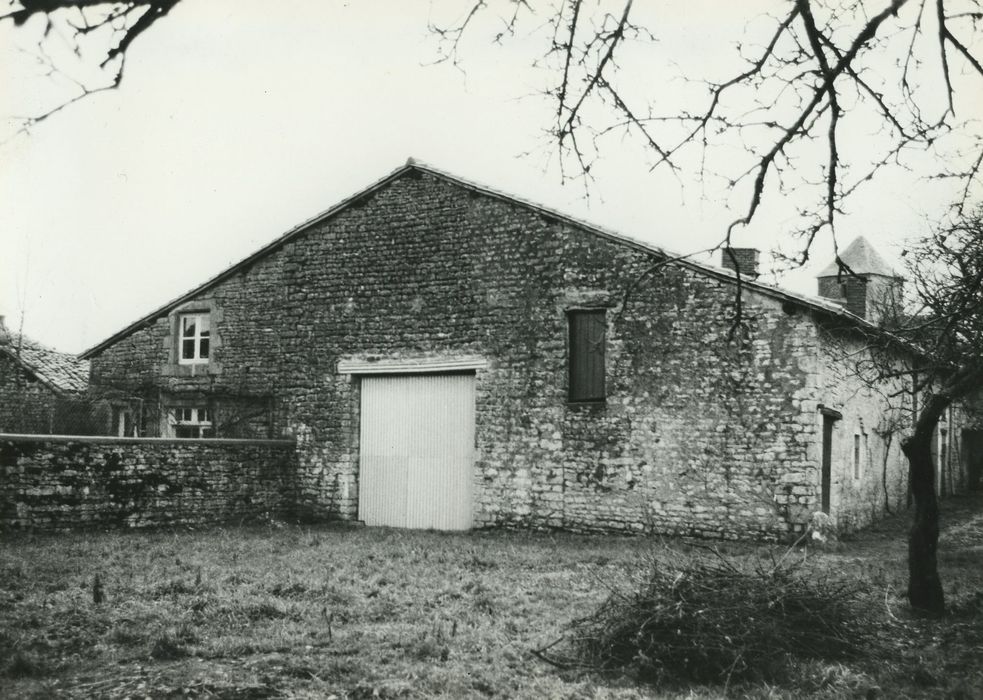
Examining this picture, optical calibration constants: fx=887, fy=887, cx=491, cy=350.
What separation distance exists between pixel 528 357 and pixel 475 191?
320 centimetres

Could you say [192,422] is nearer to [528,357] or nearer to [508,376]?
[508,376]

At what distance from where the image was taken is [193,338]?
727 inches

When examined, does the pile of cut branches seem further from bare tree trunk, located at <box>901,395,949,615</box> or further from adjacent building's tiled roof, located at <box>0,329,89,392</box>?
adjacent building's tiled roof, located at <box>0,329,89,392</box>

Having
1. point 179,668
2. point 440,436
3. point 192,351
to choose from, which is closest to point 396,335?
point 440,436

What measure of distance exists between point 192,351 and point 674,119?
15.1m

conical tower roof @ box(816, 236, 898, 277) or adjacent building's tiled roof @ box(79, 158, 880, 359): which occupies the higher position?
conical tower roof @ box(816, 236, 898, 277)

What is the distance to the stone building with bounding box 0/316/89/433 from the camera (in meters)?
21.5

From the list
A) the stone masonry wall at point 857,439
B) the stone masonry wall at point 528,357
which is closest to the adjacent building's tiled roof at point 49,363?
the stone masonry wall at point 528,357

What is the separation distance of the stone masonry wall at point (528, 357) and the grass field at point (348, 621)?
1799mm

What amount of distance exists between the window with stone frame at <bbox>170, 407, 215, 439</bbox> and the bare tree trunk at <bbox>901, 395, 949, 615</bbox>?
1343 cm

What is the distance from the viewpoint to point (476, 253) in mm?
15852

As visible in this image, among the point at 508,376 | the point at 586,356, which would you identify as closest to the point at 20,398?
the point at 508,376

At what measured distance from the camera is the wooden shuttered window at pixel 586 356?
14.8 metres

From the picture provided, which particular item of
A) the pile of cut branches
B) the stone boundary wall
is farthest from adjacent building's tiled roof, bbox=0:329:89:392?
the pile of cut branches
